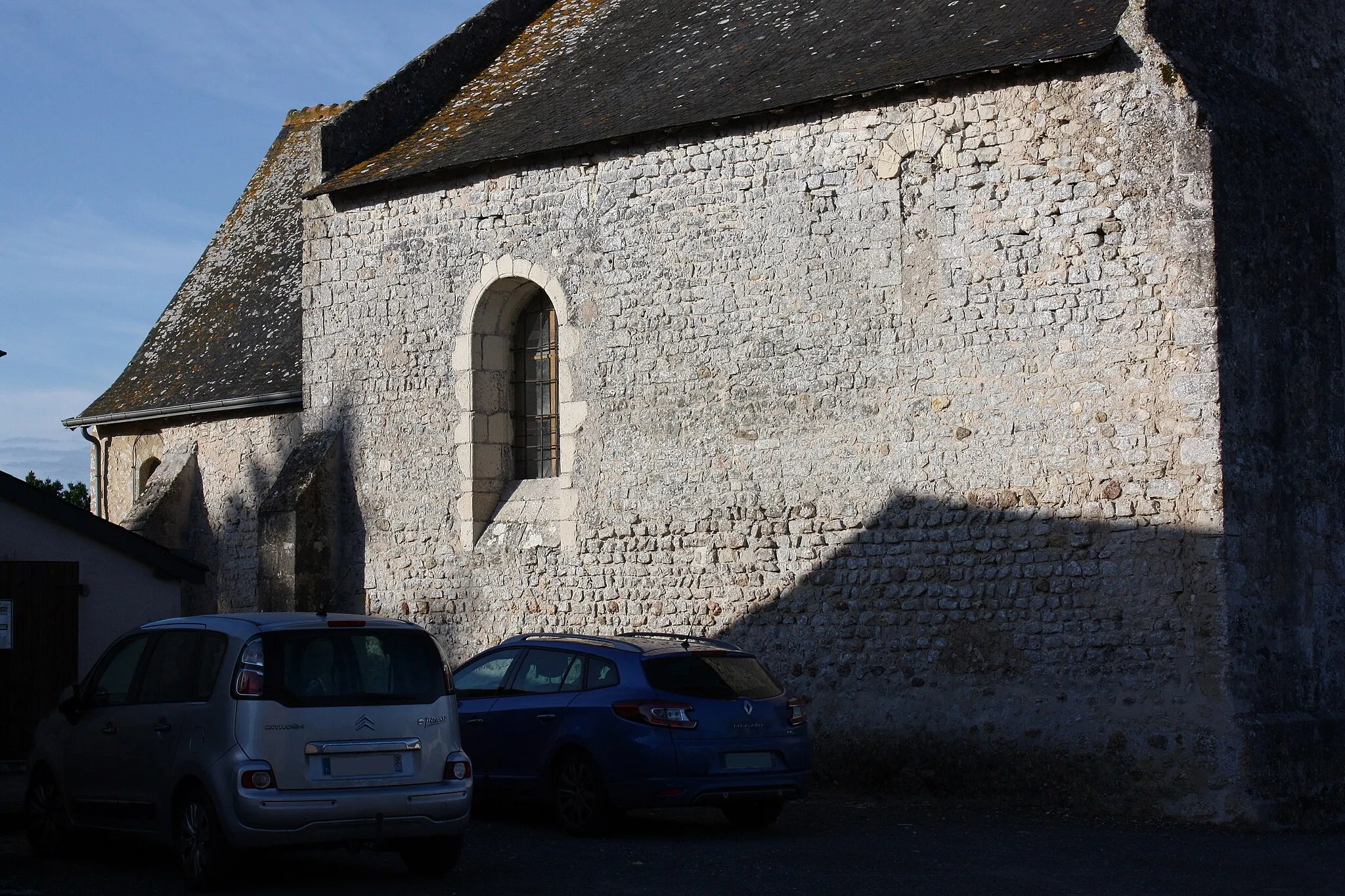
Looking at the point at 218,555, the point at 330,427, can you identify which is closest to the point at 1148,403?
the point at 330,427

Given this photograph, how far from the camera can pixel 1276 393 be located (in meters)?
12.6

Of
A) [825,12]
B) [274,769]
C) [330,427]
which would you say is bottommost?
[274,769]

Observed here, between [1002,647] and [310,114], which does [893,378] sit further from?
[310,114]

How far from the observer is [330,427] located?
56.8ft

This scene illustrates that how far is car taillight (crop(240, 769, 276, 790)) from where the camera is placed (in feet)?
25.6

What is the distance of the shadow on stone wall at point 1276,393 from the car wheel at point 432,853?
244 inches

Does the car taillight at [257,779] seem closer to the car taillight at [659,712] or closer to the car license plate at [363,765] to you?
the car license plate at [363,765]

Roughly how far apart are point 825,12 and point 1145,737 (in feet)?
26.4

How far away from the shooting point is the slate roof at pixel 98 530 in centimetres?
1130

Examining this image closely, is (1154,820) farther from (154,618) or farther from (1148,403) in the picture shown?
(154,618)

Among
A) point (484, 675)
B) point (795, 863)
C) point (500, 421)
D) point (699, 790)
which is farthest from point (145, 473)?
point (795, 863)

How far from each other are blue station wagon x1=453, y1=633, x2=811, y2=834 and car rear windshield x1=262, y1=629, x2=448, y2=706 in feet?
6.37

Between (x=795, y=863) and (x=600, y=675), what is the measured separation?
6.73 feet

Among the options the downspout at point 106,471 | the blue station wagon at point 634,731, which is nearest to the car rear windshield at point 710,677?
the blue station wagon at point 634,731
